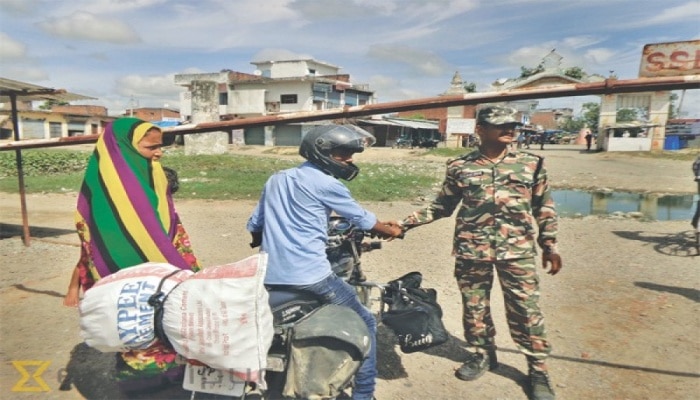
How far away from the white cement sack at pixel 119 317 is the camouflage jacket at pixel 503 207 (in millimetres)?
2039

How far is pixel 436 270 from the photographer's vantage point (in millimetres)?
6172

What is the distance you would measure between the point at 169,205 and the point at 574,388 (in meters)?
3.11

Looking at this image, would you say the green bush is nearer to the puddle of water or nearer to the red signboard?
the puddle of water

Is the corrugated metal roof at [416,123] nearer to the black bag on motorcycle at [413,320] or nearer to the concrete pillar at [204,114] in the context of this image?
the concrete pillar at [204,114]

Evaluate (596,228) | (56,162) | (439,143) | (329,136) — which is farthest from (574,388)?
(439,143)

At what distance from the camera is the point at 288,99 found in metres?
42.8

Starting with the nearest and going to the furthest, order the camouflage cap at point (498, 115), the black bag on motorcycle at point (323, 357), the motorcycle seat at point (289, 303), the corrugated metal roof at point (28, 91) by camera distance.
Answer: the black bag on motorcycle at point (323, 357), the motorcycle seat at point (289, 303), the camouflage cap at point (498, 115), the corrugated metal roof at point (28, 91)

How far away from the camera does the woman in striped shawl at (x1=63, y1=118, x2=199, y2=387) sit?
105 inches

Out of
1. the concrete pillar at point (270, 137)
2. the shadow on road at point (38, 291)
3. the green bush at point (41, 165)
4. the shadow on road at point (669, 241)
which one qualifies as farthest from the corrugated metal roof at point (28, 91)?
the concrete pillar at point (270, 137)

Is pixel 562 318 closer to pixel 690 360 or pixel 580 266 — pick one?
pixel 690 360

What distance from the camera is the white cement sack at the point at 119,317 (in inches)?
82.4

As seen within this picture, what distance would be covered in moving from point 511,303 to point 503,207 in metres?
0.68

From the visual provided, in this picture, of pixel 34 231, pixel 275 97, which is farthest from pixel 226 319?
pixel 275 97

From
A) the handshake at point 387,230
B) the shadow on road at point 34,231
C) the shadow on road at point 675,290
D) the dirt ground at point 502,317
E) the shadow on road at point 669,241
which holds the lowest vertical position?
the shadow on road at point 34,231
